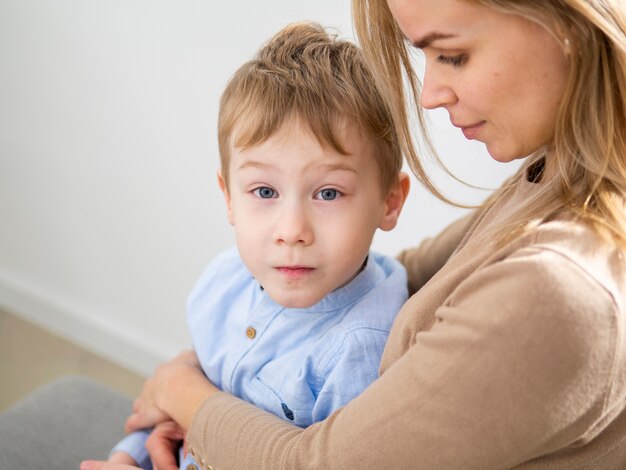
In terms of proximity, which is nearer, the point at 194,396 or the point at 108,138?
the point at 194,396

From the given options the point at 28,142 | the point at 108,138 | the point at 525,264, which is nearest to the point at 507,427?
the point at 525,264

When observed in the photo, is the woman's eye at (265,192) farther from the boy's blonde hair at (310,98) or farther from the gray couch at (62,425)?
the gray couch at (62,425)

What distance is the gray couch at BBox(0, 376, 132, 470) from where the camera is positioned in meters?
1.46

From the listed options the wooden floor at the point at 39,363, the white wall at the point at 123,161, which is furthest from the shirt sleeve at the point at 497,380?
the wooden floor at the point at 39,363

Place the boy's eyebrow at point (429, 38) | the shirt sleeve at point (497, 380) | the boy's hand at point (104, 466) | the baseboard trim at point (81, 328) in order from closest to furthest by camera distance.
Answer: the shirt sleeve at point (497, 380)
the boy's eyebrow at point (429, 38)
the boy's hand at point (104, 466)
the baseboard trim at point (81, 328)

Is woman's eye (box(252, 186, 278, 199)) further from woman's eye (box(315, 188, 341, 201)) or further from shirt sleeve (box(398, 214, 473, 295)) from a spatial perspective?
shirt sleeve (box(398, 214, 473, 295))

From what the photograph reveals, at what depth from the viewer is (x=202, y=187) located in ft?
7.66

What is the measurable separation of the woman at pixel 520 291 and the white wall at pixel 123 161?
0.82 m

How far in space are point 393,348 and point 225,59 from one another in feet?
4.00

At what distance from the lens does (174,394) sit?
1.29m

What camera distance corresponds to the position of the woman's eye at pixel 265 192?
122 cm

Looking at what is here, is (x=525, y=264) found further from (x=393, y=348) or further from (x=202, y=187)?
(x=202, y=187)

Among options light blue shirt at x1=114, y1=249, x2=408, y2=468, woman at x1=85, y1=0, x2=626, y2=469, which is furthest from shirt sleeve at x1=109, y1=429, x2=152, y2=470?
woman at x1=85, y1=0, x2=626, y2=469

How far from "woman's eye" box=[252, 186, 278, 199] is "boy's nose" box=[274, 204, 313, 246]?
0.05 meters
